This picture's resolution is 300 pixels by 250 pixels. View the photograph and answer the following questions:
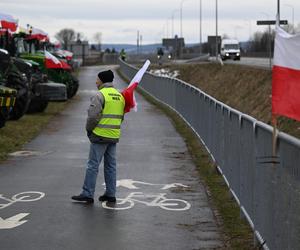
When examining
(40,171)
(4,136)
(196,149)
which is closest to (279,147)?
(40,171)

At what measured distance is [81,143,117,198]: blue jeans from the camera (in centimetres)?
1023

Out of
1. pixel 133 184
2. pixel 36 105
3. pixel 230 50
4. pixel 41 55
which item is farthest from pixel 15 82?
pixel 230 50

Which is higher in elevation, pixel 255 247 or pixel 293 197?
pixel 293 197

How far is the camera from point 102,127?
10195 mm

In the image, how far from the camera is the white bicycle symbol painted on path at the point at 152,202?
10047mm

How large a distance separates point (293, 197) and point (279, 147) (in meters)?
0.53

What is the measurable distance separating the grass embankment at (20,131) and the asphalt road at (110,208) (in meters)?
0.46

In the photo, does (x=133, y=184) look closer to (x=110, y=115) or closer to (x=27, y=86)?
(x=110, y=115)

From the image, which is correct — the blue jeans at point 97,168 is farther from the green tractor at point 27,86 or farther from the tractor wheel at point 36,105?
the tractor wheel at point 36,105

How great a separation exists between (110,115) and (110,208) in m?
1.23

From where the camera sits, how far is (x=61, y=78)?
31438 millimetres

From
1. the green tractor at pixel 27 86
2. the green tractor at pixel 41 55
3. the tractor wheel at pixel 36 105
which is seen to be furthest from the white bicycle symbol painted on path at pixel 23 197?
the green tractor at pixel 41 55

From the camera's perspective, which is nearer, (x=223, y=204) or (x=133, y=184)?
(x=223, y=204)

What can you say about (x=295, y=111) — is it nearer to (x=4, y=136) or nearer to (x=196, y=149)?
(x=196, y=149)
